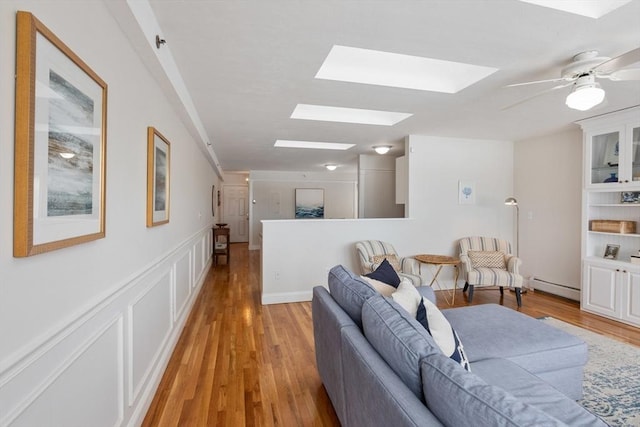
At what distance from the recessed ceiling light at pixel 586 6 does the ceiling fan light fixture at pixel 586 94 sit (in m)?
0.49

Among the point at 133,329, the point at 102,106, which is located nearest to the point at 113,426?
the point at 133,329

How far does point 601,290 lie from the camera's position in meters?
3.70

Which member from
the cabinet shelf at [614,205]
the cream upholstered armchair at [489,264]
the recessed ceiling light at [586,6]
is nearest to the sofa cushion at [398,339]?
the recessed ceiling light at [586,6]

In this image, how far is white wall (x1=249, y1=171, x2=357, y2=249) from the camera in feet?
30.3

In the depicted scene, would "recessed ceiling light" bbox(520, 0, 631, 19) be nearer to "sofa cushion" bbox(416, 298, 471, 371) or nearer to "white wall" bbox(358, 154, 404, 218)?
"sofa cushion" bbox(416, 298, 471, 371)

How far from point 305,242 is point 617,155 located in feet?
12.8

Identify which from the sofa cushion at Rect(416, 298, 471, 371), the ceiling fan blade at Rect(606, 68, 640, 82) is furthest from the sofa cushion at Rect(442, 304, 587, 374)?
the ceiling fan blade at Rect(606, 68, 640, 82)

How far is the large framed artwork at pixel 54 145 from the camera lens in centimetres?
85

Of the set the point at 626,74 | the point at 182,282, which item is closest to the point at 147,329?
the point at 182,282

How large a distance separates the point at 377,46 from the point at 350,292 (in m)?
1.65

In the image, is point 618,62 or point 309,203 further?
point 309,203

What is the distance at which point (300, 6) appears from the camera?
66.1 inches

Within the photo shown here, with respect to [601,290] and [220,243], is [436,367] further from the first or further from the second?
[220,243]

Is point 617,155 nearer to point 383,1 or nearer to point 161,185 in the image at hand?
point 383,1
